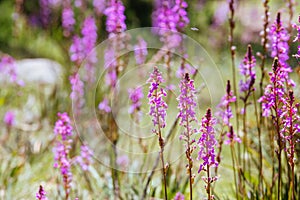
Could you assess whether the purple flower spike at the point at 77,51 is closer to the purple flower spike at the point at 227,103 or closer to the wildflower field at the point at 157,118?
the wildflower field at the point at 157,118

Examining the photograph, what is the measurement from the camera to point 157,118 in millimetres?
1719

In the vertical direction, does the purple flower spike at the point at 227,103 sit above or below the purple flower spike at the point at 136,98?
below

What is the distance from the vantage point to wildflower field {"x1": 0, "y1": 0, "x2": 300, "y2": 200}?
6.07 feet

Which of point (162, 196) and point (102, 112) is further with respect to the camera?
point (102, 112)

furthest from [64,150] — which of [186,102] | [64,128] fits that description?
[186,102]

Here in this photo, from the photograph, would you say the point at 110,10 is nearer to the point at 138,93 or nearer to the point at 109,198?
the point at 138,93

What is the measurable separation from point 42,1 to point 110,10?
4.70m

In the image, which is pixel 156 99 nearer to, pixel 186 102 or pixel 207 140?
pixel 186 102

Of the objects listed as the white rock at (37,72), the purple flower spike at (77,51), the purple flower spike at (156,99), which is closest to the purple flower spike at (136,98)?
the purple flower spike at (156,99)

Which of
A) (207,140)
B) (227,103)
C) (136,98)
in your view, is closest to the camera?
(207,140)

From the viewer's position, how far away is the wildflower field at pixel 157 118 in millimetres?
1849

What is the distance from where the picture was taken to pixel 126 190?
3082mm

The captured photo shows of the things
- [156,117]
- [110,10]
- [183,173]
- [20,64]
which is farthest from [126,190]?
[20,64]

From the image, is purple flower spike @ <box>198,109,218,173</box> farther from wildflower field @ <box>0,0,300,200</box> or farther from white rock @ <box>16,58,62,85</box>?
white rock @ <box>16,58,62,85</box>
